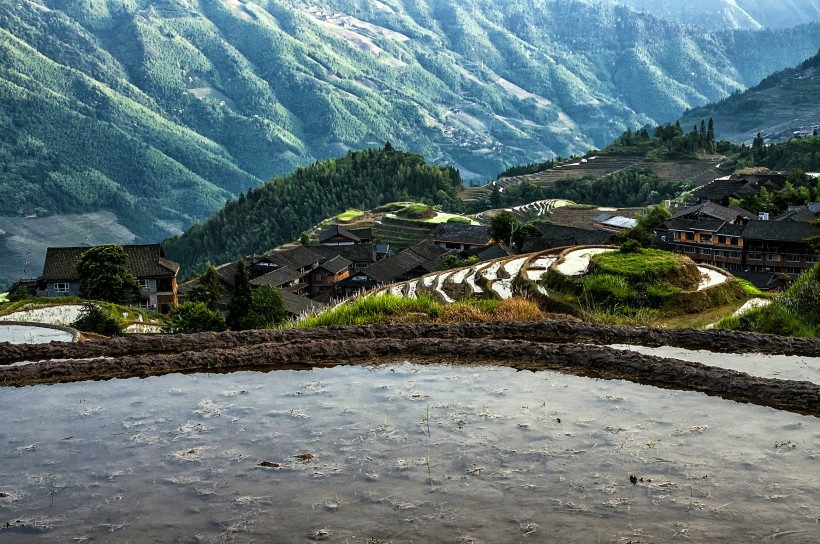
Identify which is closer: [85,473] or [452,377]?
[85,473]

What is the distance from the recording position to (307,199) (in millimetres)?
163625

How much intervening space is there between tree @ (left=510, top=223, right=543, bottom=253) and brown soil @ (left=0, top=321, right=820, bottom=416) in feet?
219

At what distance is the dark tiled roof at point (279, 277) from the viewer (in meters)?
78.1

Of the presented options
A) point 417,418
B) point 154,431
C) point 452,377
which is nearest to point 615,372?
point 452,377

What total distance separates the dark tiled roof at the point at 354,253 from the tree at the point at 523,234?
17.5 metres

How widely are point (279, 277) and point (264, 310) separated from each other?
129 feet

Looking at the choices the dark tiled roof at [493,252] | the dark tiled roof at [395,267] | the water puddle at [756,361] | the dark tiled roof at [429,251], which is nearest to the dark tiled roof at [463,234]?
the dark tiled roof at [429,251]

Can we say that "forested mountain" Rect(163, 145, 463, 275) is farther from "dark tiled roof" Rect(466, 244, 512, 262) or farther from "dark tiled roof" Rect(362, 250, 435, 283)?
"dark tiled roof" Rect(466, 244, 512, 262)

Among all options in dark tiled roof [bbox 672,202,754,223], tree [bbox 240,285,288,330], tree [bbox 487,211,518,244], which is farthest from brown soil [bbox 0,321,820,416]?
tree [bbox 487,211,518,244]

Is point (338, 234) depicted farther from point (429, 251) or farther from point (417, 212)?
point (417, 212)

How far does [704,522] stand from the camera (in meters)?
6.72

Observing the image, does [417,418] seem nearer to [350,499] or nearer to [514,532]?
[350,499]

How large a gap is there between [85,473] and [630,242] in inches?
865

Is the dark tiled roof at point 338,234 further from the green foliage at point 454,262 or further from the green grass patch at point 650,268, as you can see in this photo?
the green grass patch at point 650,268
